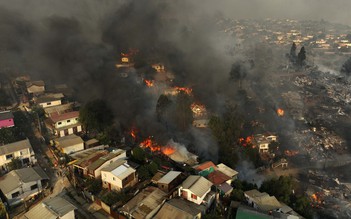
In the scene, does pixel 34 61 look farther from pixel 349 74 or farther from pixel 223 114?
pixel 349 74

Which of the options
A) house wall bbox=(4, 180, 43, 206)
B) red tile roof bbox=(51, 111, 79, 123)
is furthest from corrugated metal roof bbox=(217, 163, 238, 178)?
red tile roof bbox=(51, 111, 79, 123)

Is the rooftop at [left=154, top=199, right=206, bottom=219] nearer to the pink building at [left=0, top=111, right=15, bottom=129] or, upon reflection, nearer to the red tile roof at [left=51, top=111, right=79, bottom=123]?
the red tile roof at [left=51, top=111, right=79, bottom=123]

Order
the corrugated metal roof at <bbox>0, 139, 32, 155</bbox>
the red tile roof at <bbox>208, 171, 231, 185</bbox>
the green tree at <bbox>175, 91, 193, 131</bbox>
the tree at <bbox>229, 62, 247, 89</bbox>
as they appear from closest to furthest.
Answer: the red tile roof at <bbox>208, 171, 231, 185</bbox> < the corrugated metal roof at <bbox>0, 139, 32, 155</bbox> < the green tree at <bbox>175, 91, 193, 131</bbox> < the tree at <bbox>229, 62, 247, 89</bbox>

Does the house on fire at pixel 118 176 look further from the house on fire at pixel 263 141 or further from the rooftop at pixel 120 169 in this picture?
the house on fire at pixel 263 141

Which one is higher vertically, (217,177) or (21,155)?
(21,155)

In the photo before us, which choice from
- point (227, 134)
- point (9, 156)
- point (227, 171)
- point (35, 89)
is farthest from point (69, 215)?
point (35, 89)

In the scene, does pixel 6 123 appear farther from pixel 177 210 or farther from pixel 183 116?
pixel 177 210

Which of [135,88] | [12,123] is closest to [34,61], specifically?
[135,88]
